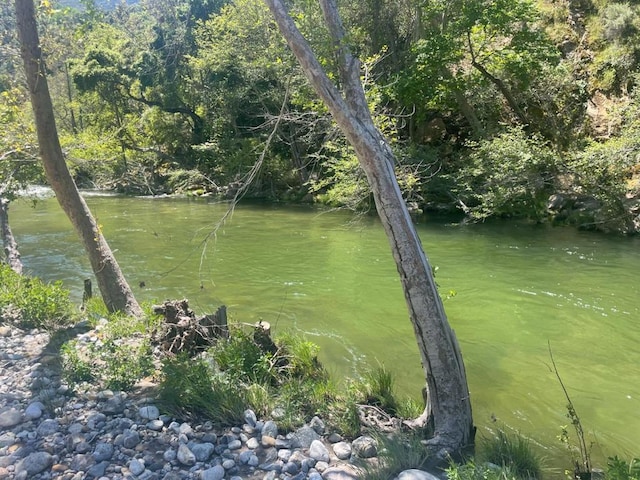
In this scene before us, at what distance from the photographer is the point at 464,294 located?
10.4m

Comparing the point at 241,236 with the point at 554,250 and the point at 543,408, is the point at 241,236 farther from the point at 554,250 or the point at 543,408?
the point at 543,408

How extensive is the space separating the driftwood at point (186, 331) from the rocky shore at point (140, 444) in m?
1.21

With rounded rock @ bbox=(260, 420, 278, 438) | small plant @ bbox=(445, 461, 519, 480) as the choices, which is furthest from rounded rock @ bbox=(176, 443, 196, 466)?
small plant @ bbox=(445, 461, 519, 480)

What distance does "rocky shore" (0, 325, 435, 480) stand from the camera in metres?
3.67

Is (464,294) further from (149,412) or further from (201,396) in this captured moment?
(149,412)

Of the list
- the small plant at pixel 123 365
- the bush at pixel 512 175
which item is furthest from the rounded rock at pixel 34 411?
the bush at pixel 512 175

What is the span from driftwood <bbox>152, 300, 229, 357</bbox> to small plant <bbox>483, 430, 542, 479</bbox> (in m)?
3.42

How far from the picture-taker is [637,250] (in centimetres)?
1345

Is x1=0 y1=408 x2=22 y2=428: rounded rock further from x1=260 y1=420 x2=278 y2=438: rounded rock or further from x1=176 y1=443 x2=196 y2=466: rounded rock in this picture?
x1=260 y1=420 x2=278 y2=438: rounded rock

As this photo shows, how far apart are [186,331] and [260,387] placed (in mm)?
1623

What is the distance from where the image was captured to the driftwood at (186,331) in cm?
613

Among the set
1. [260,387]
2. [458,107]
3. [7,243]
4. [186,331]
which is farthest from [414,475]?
[458,107]

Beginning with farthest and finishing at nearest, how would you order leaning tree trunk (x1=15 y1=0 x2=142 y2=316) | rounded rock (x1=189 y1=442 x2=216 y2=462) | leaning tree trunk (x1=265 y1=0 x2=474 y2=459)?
leaning tree trunk (x1=15 y1=0 x2=142 y2=316), leaning tree trunk (x1=265 y1=0 x2=474 y2=459), rounded rock (x1=189 y1=442 x2=216 y2=462)

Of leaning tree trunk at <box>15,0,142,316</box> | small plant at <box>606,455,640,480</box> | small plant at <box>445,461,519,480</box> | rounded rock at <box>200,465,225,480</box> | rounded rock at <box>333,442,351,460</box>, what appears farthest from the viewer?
leaning tree trunk at <box>15,0,142,316</box>
